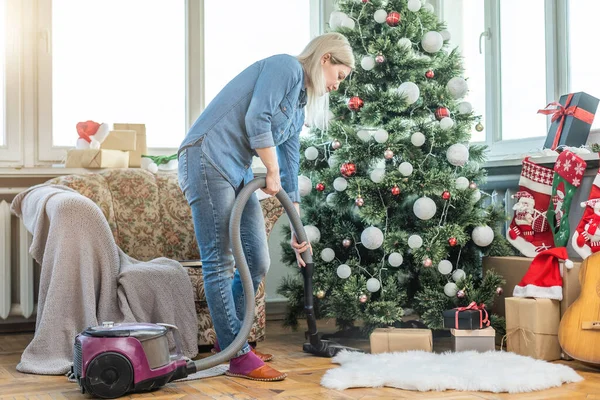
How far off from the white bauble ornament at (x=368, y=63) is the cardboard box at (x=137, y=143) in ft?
4.12

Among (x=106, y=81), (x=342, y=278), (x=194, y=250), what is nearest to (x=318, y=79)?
(x=342, y=278)

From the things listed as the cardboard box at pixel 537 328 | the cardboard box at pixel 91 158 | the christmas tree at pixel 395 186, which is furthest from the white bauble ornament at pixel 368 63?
the cardboard box at pixel 91 158

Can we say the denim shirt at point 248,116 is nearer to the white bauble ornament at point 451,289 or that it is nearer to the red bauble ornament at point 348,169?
the red bauble ornament at point 348,169

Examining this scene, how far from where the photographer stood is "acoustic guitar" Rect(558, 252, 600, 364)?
8.82 feet

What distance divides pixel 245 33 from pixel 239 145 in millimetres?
2072

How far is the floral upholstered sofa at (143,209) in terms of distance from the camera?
135 inches

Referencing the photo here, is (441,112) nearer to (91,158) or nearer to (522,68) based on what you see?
(522,68)

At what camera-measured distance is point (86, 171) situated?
3.73 metres

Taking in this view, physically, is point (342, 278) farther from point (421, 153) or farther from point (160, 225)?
point (160, 225)

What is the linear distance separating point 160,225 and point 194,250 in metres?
0.20

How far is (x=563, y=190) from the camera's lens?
3225 millimetres

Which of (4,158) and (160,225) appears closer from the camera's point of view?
(160,225)

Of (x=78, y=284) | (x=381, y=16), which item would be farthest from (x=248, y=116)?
(x=381, y=16)

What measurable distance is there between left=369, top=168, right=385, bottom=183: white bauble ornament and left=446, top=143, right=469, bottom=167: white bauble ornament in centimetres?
31
